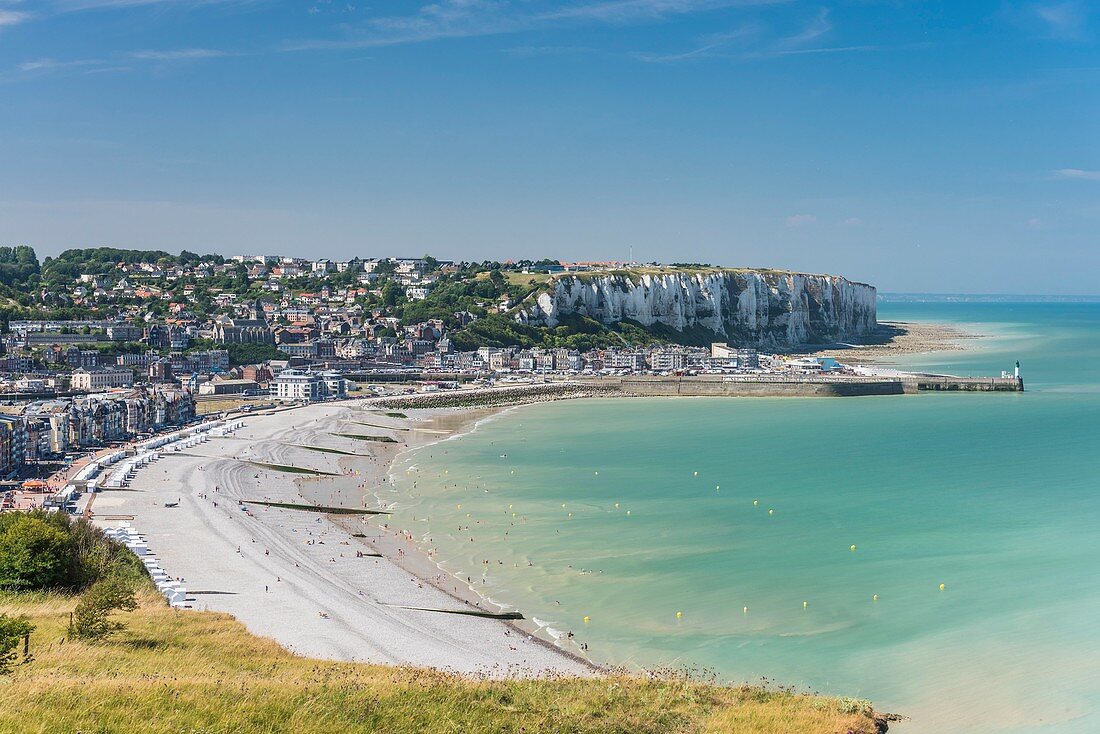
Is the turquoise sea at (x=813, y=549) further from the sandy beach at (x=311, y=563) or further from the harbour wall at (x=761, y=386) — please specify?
the harbour wall at (x=761, y=386)

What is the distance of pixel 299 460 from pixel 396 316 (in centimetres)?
6868

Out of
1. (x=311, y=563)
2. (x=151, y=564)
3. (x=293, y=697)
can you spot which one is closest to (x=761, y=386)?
(x=311, y=563)

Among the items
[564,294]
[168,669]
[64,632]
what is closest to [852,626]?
[168,669]

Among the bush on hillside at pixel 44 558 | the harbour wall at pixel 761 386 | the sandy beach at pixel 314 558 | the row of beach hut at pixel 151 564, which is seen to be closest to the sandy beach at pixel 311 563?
the sandy beach at pixel 314 558

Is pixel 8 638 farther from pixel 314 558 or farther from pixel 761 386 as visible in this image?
pixel 761 386

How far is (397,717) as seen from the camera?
1380 centimetres

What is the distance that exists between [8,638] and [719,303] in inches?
4710

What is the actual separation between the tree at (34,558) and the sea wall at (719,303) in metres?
90.9

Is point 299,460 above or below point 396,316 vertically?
below

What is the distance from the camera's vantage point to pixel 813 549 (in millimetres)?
30672

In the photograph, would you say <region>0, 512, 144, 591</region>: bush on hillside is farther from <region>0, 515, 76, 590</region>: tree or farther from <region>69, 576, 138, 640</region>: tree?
<region>69, 576, 138, 640</region>: tree

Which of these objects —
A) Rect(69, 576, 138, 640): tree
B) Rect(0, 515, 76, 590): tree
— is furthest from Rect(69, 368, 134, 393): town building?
Rect(69, 576, 138, 640): tree

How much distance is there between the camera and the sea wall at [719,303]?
118250 millimetres

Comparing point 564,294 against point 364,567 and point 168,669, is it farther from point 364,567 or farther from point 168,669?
point 168,669
